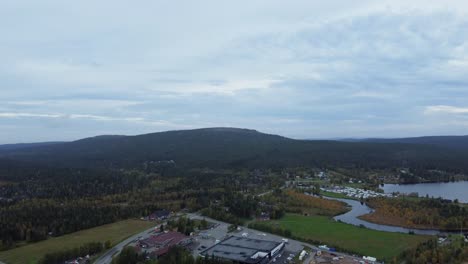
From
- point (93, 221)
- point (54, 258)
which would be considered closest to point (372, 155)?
point (93, 221)

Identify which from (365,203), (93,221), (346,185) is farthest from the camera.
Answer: (346,185)

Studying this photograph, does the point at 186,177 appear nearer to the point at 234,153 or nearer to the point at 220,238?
the point at 220,238

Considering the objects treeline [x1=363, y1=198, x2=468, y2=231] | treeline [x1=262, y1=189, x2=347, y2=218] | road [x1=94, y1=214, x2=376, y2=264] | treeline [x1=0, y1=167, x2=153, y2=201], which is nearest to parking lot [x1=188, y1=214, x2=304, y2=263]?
road [x1=94, y1=214, x2=376, y2=264]

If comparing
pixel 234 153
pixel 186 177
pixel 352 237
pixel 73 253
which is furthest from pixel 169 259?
pixel 234 153

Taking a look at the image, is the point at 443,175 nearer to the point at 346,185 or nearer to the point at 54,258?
the point at 346,185

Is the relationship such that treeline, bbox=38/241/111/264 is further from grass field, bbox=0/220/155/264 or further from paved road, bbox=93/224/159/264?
grass field, bbox=0/220/155/264
